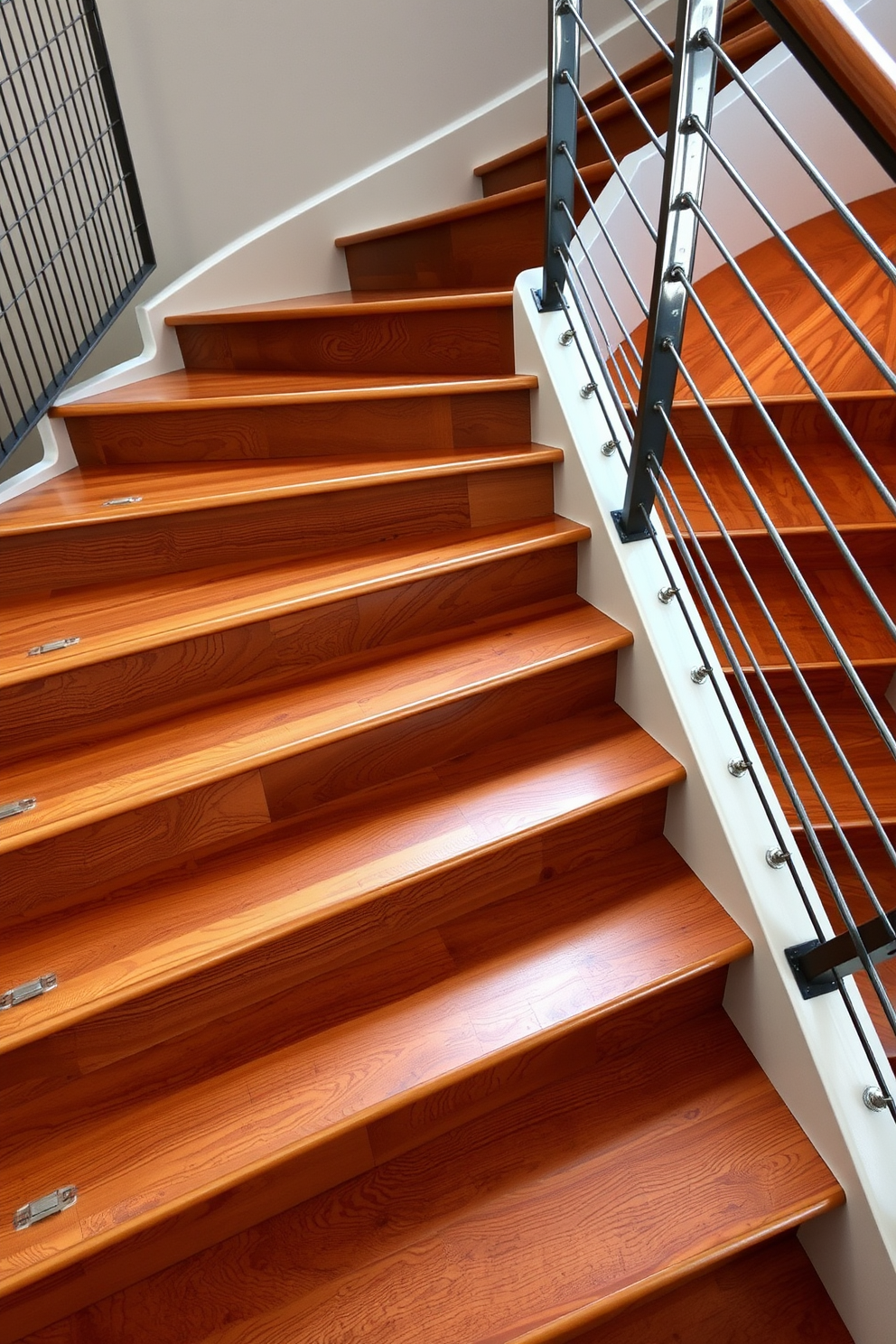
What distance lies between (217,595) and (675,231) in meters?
1.01

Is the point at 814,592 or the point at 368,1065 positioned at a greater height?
the point at 814,592

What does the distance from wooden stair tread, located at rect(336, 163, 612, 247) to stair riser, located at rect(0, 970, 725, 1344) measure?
1667 millimetres

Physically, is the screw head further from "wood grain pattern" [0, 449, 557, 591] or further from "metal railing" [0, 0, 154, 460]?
"metal railing" [0, 0, 154, 460]

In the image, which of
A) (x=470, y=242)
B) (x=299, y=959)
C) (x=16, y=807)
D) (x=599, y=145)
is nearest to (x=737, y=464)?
(x=299, y=959)

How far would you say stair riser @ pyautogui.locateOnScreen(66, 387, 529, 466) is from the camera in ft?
6.07

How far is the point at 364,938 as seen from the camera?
1.38 m

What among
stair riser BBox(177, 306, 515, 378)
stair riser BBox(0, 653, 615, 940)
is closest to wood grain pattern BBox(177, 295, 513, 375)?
stair riser BBox(177, 306, 515, 378)

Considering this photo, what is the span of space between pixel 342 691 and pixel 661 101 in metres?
1.59

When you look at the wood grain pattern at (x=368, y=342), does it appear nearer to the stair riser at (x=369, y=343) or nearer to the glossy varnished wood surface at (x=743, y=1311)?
the stair riser at (x=369, y=343)

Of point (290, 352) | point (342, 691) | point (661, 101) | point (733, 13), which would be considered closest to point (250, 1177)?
point (342, 691)

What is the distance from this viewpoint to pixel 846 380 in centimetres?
201

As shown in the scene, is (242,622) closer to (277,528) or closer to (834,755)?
(277,528)

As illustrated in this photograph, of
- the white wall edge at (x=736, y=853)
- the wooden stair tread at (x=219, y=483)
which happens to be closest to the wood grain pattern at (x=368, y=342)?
the white wall edge at (x=736, y=853)

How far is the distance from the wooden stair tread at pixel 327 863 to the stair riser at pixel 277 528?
1.68ft
